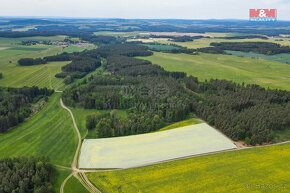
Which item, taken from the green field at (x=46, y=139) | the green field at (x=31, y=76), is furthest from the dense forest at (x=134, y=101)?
the green field at (x=31, y=76)

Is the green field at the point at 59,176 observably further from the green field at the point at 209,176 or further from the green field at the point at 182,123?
the green field at the point at 182,123

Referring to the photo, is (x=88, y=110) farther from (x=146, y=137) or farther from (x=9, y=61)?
(x=9, y=61)

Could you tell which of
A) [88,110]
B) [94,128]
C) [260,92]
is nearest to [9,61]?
[88,110]

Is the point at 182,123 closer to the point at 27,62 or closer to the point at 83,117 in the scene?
the point at 83,117

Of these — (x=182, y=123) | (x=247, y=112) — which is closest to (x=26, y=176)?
(x=182, y=123)

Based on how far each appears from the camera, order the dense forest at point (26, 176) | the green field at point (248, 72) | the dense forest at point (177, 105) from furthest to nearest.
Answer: the green field at point (248, 72)
the dense forest at point (177, 105)
the dense forest at point (26, 176)

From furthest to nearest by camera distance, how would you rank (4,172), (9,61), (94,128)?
(9,61)
(94,128)
(4,172)

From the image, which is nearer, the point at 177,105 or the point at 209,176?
the point at 209,176
